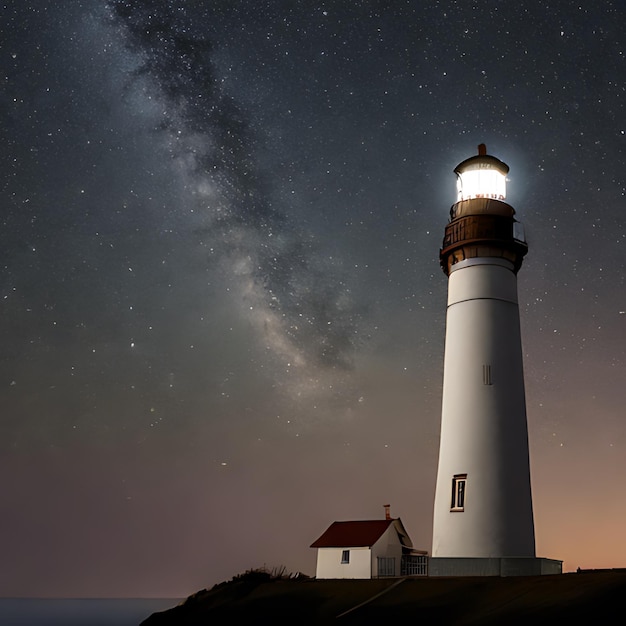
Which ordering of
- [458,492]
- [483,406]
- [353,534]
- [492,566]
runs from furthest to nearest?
[353,534]
[483,406]
[458,492]
[492,566]

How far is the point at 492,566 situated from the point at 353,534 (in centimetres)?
644

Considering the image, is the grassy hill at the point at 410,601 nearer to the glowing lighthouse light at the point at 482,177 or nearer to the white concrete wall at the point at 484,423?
the white concrete wall at the point at 484,423

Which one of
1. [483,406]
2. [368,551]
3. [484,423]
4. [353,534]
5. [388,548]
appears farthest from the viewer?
[353,534]

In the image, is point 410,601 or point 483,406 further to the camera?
point 483,406

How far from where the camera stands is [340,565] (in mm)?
25750

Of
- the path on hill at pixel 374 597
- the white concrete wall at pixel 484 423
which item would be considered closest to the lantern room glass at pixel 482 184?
the white concrete wall at pixel 484 423

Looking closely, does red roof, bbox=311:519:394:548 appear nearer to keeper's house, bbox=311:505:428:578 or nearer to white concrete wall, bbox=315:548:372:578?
keeper's house, bbox=311:505:428:578

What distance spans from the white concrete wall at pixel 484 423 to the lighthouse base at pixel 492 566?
0.20m

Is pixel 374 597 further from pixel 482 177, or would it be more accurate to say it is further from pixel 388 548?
pixel 482 177

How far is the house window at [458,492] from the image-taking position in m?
22.0

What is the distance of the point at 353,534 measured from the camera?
26.3m

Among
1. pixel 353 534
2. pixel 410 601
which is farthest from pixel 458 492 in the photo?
pixel 353 534

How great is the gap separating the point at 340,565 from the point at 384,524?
2.04m

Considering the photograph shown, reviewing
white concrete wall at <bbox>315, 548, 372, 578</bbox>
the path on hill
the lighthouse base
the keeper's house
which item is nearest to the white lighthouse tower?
the lighthouse base
